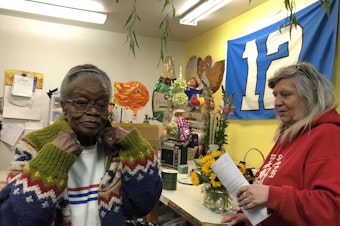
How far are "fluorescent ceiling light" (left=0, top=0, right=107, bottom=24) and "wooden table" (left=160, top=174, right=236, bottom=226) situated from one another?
247 cm

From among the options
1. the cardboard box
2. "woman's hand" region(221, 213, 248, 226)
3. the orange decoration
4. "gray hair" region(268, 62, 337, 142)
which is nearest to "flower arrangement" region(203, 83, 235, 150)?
the cardboard box

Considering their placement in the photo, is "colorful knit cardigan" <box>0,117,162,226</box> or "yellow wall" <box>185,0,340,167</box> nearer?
"colorful knit cardigan" <box>0,117,162,226</box>

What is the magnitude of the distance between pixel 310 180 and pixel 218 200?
0.59 metres

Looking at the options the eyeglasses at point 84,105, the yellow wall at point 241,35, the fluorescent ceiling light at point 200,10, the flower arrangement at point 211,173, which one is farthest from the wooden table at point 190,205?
the fluorescent ceiling light at point 200,10

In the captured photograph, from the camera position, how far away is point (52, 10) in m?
3.52

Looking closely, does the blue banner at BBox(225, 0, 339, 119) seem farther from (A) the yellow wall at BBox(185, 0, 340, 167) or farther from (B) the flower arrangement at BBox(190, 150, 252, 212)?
(B) the flower arrangement at BBox(190, 150, 252, 212)

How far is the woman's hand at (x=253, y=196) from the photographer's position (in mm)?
1161

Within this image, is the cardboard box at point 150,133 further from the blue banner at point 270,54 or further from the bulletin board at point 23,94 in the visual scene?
the bulletin board at point 23,94

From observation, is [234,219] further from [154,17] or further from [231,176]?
[154,17]

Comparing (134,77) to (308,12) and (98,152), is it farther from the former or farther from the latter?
(98,152)

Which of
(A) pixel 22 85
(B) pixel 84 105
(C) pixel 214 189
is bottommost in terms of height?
(C) pixel 214 189

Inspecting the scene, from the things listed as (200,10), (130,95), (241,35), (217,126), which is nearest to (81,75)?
(130,95)

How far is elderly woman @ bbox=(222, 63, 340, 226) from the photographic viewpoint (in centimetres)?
108

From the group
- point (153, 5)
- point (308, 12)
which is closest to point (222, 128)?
point (308, 12)
